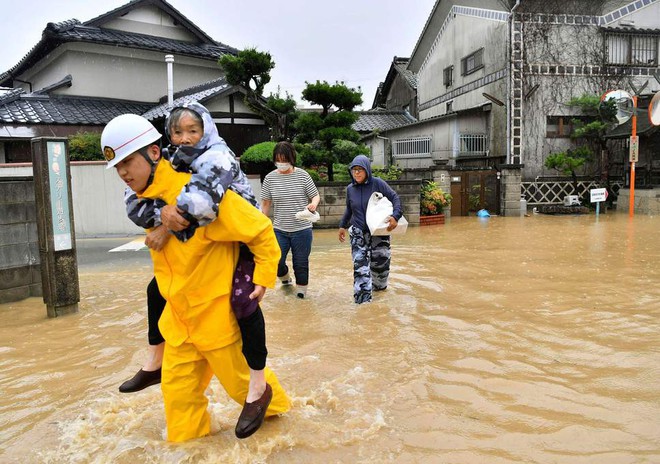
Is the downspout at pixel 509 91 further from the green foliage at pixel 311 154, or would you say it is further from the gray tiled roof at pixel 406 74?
the gray tiled roof at pixel 406 74

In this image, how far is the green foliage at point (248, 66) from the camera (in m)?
14.4

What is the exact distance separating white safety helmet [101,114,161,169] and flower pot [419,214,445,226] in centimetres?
1273

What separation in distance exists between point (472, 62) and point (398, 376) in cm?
2057

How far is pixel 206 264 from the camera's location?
8.60 ft

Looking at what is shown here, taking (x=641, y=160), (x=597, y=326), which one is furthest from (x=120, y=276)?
(x=641, y=160)

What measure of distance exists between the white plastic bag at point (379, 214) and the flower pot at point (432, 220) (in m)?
9.06

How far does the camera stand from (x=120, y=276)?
7988 millimetres

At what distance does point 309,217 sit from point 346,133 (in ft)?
26.9

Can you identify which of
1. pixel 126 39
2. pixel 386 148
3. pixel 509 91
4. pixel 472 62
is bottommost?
pixel 386 148

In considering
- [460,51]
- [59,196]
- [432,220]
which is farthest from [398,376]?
[460,51]

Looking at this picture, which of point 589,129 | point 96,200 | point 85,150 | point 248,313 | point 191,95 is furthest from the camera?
point 589,129

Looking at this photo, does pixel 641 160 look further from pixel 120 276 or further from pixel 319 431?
pixel 319 431

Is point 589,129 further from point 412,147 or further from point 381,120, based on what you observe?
point 381,120

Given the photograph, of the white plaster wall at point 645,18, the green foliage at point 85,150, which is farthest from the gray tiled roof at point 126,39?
the white plaster wall at point 645,18
